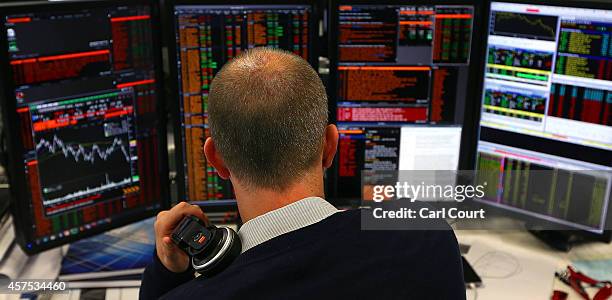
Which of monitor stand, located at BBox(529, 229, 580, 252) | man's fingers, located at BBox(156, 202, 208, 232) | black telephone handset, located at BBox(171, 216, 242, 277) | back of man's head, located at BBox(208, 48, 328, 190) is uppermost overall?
back of man's head, located at BBox(208, 48, 328, 190)

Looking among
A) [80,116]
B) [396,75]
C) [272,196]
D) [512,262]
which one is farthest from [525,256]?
[80,116]

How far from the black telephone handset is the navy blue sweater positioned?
2cm

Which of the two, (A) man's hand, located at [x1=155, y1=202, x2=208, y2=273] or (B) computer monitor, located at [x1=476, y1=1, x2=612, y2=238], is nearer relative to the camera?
(A) man's hand, located at [x1=155, y1=202, x2=208, y2=273]

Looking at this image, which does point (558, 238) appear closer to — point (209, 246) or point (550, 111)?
point (550, 111)

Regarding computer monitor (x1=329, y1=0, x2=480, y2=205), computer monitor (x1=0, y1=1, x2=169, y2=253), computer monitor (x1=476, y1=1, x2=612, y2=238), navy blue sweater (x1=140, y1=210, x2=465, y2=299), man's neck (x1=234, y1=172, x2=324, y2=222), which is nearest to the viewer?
navy blue sweater (x1=140, y1=210, x2=465, y2=299)

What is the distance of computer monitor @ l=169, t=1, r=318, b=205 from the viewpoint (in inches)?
67.2

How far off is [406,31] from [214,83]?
78 centimetres

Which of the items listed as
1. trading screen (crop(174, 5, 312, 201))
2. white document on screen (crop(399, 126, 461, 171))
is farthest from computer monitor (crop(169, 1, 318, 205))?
white document on screen (crop(399, 126, 461, 171))

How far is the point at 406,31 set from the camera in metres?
1.75

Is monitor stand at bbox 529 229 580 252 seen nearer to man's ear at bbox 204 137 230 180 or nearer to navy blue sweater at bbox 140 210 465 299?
navy blue sweater at bbox 140 210 465 299

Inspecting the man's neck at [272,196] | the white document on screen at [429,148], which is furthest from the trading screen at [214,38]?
the man's neck at [272,196]

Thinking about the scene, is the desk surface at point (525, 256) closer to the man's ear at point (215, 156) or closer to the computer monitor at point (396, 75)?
the computer monitor at point (396, 75)

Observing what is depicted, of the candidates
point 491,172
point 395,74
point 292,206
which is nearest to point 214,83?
point 292,206

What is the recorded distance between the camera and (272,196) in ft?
3.49
